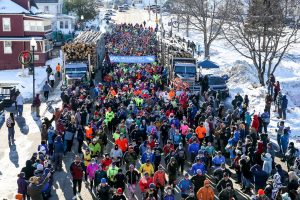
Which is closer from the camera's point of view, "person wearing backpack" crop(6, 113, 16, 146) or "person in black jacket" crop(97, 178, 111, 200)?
"person in black jacket" crop(97, 178, 111, 200)

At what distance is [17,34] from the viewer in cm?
4556

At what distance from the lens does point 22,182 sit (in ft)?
47.5

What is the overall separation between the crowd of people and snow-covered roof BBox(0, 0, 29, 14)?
Answer: 19.6 meters

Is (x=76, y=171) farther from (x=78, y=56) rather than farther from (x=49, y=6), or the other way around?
(x=49, y=6)

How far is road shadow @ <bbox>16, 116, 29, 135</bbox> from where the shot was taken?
952 inches

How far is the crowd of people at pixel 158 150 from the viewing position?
14438mm

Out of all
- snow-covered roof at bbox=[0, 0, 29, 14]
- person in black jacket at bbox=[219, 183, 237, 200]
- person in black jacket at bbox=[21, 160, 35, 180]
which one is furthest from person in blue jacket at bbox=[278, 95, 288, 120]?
snow-covered roof at bbox=[0, 0, 29, 14]

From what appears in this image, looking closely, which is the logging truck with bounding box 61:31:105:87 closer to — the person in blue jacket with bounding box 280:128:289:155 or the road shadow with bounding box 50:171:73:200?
the road shadow with bounding box 50:171:73:200

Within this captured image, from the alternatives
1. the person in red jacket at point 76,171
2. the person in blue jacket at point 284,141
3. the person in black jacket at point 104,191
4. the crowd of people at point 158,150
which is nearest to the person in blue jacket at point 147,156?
the crowd of people at point 158,150

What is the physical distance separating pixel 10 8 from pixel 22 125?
78.1 ft

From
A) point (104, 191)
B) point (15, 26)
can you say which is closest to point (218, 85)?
point (104, 191)

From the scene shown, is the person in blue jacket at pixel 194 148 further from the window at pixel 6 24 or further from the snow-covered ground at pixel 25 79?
the window at pixel 6 24

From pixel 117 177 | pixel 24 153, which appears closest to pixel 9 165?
pixel 24 153

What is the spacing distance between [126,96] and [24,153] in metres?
6.79
